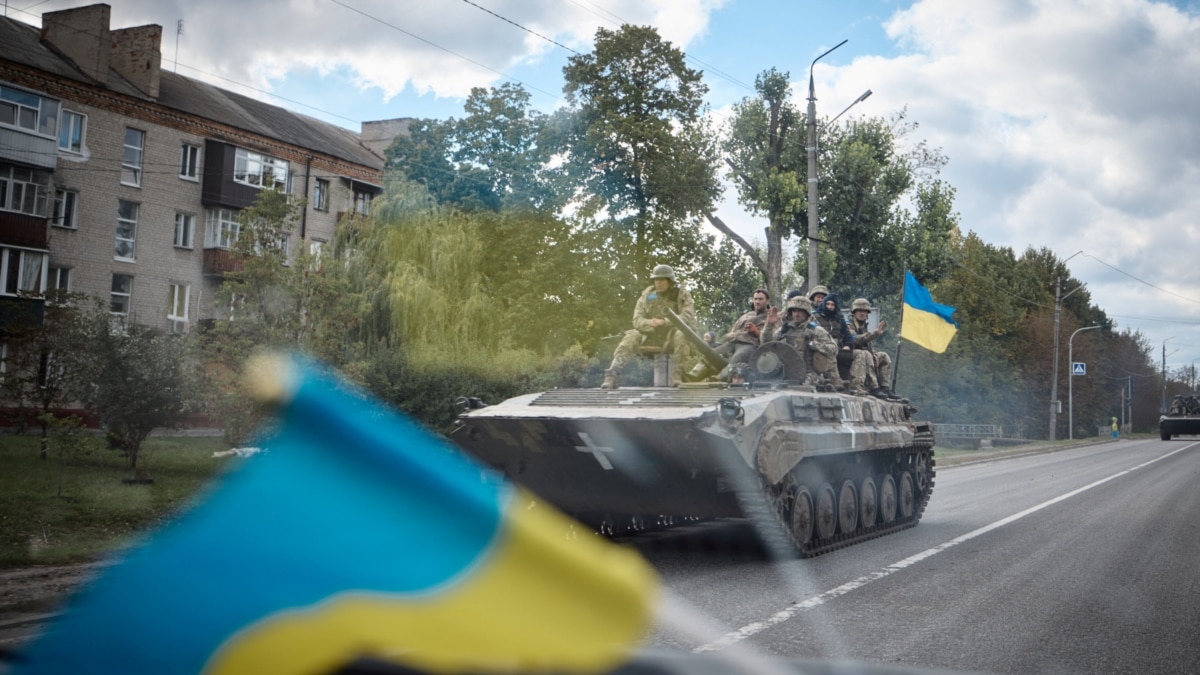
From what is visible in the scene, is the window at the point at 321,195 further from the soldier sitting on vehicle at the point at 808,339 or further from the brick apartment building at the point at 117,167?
the soldier sitting on vehicle at the point at 808,339

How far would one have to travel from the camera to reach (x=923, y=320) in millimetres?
16516

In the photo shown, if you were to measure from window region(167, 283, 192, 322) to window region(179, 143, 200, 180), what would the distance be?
2.92 meters

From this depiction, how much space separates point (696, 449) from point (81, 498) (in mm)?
7281

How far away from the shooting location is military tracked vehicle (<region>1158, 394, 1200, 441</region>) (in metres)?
49.1

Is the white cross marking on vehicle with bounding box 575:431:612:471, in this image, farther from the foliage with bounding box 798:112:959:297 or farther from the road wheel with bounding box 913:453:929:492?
the foliage with bounding box 798:112:959:297

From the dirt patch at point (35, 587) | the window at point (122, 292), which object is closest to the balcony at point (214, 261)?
the window at point (122, 292)

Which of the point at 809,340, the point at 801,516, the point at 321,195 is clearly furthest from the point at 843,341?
the point at 321,195

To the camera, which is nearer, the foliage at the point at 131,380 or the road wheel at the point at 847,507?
the road wheel at the point at 847,507

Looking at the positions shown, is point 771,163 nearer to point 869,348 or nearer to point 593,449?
point 869,348

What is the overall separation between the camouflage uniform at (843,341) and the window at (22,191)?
21011 mm

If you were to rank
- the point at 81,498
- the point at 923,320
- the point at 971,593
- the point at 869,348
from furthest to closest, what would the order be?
the point at 923,320 → the point at 869,348 → the point at 81,498 → the point at 971,593

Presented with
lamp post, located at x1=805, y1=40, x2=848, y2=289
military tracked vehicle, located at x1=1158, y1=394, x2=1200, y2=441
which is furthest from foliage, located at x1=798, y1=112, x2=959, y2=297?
military tracked vehicle, located at x1=1158, y1=394, x2=1200, y2=441

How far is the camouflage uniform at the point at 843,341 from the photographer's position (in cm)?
1261

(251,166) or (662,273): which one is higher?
(251,166)
